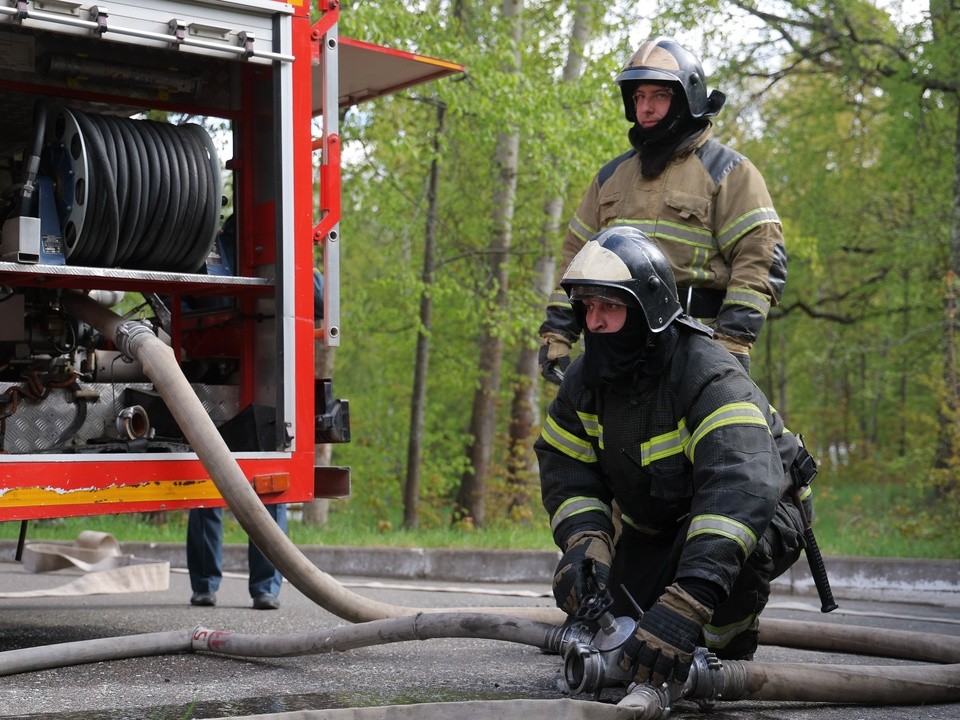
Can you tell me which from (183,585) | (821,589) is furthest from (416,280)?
(821,589)

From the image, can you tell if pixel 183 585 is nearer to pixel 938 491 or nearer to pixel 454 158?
pixel 454 158

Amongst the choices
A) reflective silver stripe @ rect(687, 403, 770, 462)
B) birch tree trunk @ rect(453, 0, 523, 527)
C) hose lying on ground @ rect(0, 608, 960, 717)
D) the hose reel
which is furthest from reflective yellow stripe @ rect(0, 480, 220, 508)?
birch tree trunk @ rect(453, 0, 523, 527)

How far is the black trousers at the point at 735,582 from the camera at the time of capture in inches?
148

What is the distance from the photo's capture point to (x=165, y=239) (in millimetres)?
5082

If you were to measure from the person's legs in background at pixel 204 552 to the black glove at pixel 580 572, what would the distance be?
116 inches

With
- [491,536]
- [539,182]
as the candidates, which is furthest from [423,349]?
[491,536]

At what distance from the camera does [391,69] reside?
6.11m

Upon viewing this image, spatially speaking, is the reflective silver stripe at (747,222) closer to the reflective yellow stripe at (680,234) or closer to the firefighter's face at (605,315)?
the reflective yellow stripe at (680,234)

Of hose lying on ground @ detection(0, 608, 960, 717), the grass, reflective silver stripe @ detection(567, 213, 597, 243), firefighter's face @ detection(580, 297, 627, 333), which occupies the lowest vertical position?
the grass

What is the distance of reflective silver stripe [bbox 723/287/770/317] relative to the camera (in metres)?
4.57

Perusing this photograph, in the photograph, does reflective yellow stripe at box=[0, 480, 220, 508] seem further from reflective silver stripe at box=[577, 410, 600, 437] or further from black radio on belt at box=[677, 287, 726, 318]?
black radio on belt at box=[677, 287, 726, 318]

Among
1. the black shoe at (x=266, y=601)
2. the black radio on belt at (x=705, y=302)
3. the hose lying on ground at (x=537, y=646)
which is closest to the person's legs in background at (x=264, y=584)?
the black shoe at (x=266, y=601)

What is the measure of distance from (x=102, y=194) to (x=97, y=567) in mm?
3172

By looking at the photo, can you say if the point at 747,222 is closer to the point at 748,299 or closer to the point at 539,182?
the point at 748,299
